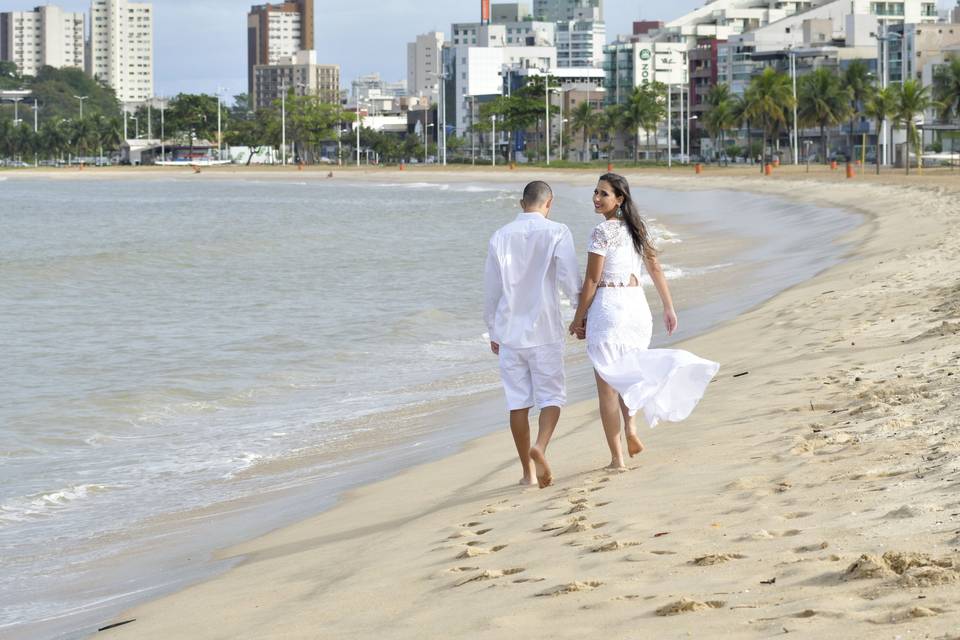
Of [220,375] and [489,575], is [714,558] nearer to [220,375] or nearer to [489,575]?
[489,575]

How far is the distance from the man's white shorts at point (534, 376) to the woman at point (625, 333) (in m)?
0.19

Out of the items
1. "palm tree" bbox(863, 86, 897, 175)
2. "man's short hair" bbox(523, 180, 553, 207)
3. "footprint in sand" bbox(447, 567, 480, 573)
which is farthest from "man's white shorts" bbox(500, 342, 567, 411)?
"palm tree" bbox(863, 86, 897, 175)

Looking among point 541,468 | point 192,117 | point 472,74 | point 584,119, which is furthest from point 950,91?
point 472,74

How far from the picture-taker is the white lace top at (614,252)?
251 inches

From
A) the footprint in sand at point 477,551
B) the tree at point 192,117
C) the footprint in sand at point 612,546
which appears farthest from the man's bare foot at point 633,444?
the tree at point 192,117

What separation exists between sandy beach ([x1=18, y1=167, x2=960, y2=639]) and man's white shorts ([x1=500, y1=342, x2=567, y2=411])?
0.44 m

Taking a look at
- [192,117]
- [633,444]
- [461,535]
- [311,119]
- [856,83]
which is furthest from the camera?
[192,117]

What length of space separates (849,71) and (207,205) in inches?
1806

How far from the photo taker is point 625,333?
21.0 ft

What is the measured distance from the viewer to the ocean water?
7.11m

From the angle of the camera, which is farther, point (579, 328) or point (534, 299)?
point (579, 328)

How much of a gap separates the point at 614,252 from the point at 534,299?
46cm

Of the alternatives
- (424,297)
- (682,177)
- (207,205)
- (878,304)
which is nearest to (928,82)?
(682,177)

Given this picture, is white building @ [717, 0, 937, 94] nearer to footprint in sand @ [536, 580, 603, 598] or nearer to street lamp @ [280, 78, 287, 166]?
street lamp @ [280, 78, 287, 166]
